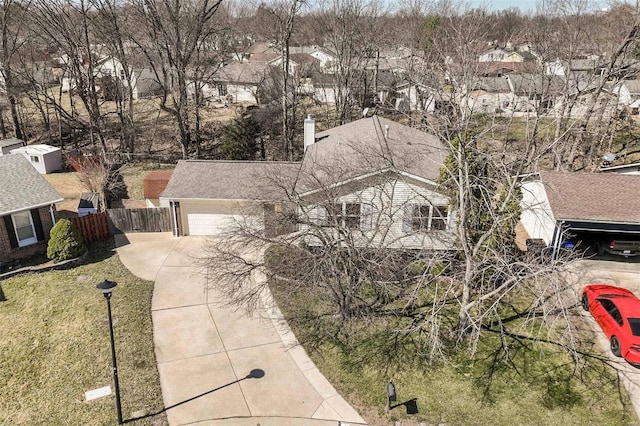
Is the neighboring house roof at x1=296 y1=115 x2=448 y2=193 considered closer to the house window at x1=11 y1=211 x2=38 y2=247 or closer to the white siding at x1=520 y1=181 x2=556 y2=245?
the white siding at x1=520 y1=181 x2=556 y2=245

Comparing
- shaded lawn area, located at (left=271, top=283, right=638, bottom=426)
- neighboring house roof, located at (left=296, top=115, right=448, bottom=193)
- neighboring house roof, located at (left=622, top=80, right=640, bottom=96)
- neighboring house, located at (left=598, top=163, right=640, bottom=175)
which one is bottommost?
shaded lawn area, located at (left=271, top=283, right=638, bottom=426)

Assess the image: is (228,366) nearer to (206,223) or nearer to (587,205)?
(206,223)

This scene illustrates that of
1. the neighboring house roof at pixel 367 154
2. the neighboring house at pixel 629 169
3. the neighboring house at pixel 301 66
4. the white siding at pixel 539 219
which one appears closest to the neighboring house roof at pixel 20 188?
the neighboring house roof at pixel 367 154

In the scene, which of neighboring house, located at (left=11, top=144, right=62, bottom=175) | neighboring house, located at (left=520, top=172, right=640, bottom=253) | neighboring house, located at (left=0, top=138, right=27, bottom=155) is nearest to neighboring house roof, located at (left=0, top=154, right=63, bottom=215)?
neighboring house, located at (left=11, top=144, right=62, bottom=175)

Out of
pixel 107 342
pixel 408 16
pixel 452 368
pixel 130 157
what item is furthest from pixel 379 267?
pixel 408 16

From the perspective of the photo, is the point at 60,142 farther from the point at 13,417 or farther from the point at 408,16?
the point at 408,16

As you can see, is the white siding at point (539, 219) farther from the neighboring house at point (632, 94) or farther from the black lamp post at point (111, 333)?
the neighboring house at point (632, 94)
